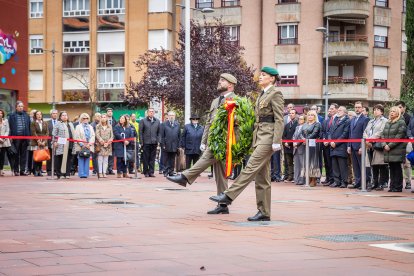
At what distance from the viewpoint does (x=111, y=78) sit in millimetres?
58531

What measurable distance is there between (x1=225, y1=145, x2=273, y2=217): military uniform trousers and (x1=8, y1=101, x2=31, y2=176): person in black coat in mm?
14537

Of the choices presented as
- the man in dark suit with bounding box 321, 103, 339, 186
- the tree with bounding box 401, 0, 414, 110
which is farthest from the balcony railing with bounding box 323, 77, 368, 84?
the man in dark suit with bounding box 321, 103, 339, 186

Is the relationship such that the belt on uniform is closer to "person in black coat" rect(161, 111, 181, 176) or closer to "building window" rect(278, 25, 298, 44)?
"person in black coat" rect(161, 111, 181, 176)

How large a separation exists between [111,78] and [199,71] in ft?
55.0

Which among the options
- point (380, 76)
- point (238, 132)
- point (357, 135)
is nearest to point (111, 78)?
point (380, 76)

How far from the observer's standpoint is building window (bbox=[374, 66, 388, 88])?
56.7 meters

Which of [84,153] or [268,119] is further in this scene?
[84,153]

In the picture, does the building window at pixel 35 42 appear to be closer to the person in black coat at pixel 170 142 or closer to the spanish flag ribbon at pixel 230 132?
the person in black coat at pixel 170 142

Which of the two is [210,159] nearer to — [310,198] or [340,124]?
[310,198]

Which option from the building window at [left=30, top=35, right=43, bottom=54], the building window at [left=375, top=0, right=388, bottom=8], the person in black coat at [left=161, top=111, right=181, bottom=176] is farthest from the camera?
the building window at [left=30, top=35, right=43, bottom=54]

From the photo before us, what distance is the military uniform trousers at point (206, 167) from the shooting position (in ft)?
38.7

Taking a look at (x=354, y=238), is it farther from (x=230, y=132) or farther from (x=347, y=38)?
(x=347, y=38)

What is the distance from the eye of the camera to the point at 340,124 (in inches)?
798

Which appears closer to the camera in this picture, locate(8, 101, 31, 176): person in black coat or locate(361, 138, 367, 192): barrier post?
locate(361, 138, 367, 192): barrier post
